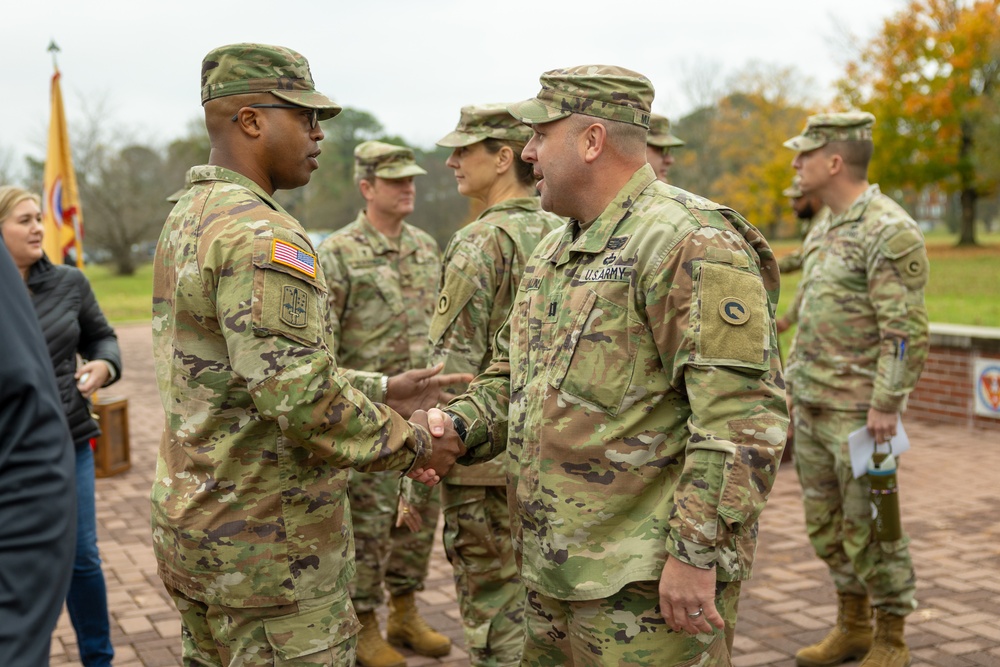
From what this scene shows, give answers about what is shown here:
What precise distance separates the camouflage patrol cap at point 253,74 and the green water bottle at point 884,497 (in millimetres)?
3062

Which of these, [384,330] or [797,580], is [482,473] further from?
[797,580]

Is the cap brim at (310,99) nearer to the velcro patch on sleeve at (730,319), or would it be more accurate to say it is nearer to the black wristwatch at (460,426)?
the black wristwatch at (460,426)

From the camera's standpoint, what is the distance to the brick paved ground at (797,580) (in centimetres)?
463

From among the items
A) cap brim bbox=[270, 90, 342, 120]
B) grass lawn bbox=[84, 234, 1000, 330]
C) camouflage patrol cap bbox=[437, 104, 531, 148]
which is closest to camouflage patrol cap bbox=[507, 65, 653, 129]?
cap brim bbox=[270, 90, 342, 120]

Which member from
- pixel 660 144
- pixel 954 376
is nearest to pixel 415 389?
pixel 660 144

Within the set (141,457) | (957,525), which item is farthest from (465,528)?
(141,457)

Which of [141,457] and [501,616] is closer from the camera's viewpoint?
[501,616]

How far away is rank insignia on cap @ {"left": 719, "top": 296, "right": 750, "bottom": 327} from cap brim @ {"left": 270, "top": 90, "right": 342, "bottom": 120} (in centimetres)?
133

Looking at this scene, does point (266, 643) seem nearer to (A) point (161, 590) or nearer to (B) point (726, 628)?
(B) point (726, 628)

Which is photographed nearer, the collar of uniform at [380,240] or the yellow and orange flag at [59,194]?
the collar of uniform at [380,240]

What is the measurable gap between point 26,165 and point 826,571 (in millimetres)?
50172

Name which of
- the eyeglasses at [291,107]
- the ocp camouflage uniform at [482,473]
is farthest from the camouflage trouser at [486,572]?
the eyeglasses at [291,107]

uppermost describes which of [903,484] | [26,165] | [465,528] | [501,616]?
[465,528]

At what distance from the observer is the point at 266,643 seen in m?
2.73
